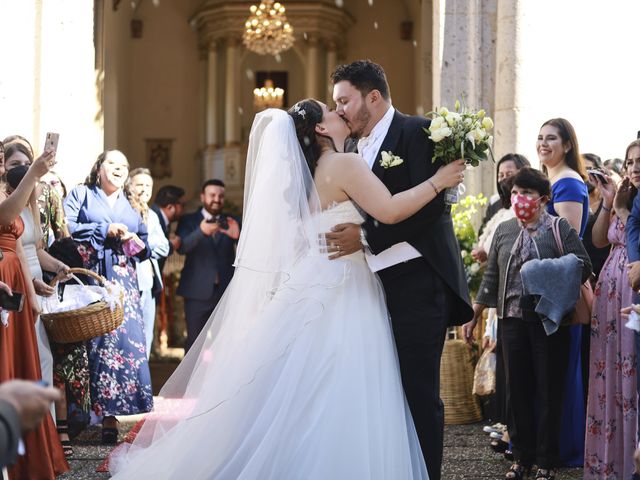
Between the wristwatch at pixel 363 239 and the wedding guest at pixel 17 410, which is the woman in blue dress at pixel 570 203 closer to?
the wristwatch at pixel 363 239

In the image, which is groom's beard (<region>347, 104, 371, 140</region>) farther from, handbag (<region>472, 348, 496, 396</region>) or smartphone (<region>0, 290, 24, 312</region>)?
handbag (<region>472, 348, 496, 396</region>)

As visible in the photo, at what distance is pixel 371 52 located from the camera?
2222 cm

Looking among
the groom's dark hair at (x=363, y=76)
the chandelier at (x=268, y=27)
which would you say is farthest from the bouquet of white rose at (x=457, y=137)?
the chandelier at (x=268, y=27)

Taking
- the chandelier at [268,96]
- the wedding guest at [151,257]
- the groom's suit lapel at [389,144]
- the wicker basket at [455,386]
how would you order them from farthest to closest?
the chandelier at [268,96]
the wedding guest at [151,257]
the wicker basket at [455,386]
the groom's suit lapel at [389,144]

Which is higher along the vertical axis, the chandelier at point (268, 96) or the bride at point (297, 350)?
the chandelier at point (268, 96)

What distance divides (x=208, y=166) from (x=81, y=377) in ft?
48.9

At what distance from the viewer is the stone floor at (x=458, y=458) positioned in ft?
19.8

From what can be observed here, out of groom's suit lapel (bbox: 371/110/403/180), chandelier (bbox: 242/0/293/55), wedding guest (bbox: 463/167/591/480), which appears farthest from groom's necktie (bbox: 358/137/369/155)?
chandelier (bbox: 242/0/293/55)

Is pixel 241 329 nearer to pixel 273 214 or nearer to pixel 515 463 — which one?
pixel 273 214

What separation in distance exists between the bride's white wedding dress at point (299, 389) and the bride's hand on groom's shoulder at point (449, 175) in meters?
0.43

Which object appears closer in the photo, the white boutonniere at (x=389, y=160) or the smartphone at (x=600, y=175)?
the white boutonniere at (x=389, y=160)

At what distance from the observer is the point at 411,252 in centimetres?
457

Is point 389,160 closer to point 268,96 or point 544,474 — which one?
point 544,474

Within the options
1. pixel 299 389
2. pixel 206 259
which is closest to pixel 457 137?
pixel 299 389
